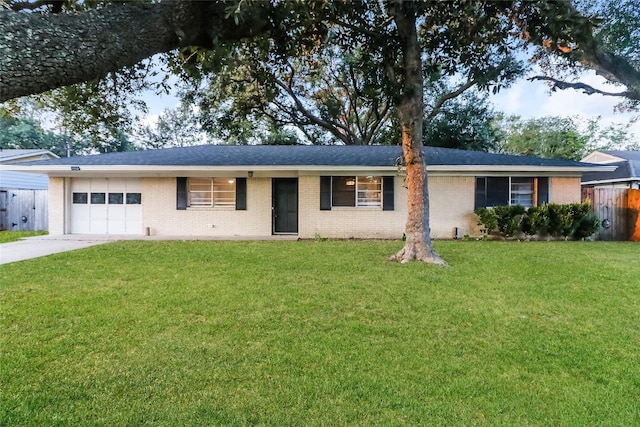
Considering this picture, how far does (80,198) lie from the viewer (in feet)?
40.9

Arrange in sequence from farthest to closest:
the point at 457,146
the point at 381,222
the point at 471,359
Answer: the point at 457,146, the point at 381,222, the point at 471,359

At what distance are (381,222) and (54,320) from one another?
926 cm

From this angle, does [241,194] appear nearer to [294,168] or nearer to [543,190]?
[294,168]

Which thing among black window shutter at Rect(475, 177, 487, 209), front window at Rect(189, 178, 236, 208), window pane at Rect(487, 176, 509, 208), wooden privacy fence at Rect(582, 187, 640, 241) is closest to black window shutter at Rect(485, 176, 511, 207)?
window pane at Rect(487, 176, 509, 208)

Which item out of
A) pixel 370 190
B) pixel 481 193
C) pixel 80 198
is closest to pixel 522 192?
pixel 481 193

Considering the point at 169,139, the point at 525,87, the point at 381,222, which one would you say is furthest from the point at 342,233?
the point at 169,139

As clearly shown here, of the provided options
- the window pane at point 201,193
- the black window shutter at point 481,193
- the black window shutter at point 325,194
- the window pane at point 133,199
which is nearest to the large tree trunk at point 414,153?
the black window shutter at point 325,194

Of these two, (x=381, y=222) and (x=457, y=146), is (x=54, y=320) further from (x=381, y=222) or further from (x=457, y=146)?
(x=457, y=146)

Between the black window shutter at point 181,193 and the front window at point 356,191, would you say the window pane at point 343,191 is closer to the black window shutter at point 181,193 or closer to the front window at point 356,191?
the front window at point 356,191

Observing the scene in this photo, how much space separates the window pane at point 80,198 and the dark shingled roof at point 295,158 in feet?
4.26

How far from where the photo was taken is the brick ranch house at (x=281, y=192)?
37.1 feet

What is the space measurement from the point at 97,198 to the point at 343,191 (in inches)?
360

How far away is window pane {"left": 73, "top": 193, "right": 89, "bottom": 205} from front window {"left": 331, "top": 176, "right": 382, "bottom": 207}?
9.21m

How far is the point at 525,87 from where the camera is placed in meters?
15.9
